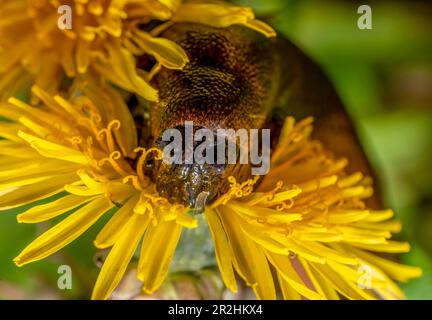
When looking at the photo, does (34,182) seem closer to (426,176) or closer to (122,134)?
(122,134)

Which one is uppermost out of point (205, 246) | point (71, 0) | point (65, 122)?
point (71, 0)

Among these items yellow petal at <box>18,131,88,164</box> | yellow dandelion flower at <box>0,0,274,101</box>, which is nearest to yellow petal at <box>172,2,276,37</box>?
yellow dandelion flower at <box>0,0,274,101</box>

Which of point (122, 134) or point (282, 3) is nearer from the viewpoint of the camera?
point (122, 134)

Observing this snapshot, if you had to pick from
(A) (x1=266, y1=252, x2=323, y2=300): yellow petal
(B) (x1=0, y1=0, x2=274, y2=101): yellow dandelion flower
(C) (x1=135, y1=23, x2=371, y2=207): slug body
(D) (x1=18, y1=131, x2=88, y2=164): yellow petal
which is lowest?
(A) (x1=266, y1=252, x2=323, y2=300): yellow petal

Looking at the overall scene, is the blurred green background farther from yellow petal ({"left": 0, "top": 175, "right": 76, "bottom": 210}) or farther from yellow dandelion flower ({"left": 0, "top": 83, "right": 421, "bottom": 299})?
yellow petal ({"left": 0, "top": 175, "right": 76, "bottom": 210})

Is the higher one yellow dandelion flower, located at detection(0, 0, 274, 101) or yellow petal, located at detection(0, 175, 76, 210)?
yellow dandelion flower, located at detection(0, 0, 274, 101)

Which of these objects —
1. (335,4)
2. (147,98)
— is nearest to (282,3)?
(335,4)

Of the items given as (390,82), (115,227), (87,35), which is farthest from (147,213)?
(390,82)
